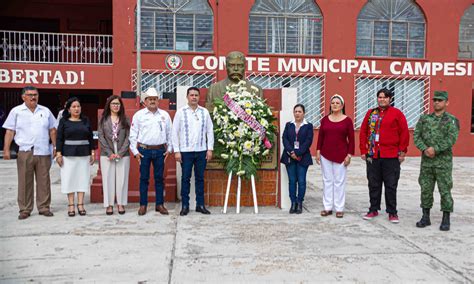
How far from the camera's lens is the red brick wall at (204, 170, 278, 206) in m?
6.67

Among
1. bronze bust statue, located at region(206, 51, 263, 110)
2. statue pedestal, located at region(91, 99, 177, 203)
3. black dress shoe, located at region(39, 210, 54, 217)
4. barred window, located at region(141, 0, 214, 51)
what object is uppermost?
barred window, located at region(141, 0, 214, 51)

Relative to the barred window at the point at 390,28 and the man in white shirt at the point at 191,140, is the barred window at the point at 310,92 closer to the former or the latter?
the barred window at the point at 390,28

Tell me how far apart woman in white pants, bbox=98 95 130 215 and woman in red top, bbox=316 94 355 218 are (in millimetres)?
2709

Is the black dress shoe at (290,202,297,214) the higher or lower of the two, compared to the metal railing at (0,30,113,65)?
lower

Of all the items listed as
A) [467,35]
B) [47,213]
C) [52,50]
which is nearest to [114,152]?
[47,213]

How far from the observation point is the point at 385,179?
5762 millimetres

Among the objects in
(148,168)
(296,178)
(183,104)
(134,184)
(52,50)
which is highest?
(52,50)

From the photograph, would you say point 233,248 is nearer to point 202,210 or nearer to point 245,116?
point 202,210

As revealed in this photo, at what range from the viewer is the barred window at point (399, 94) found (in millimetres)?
15602

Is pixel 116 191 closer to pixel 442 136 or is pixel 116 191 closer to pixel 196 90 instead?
pixel 196 90

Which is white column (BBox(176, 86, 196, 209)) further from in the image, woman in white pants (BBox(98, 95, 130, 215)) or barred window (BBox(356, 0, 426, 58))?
barred window (BBox(356, 0, 426, 58))

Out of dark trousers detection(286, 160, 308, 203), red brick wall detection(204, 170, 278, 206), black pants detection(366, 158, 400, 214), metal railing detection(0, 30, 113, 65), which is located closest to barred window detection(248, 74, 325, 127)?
metal railing detection(0, 30, 113, 65)

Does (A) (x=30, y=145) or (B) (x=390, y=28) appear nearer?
(A) (x=30, y=145)

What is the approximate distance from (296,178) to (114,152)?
258 centimetres
